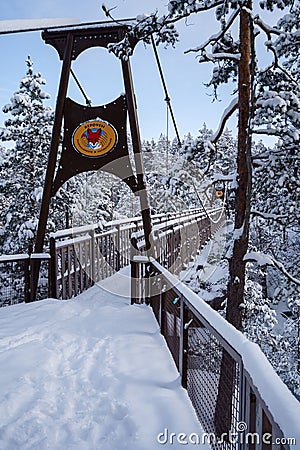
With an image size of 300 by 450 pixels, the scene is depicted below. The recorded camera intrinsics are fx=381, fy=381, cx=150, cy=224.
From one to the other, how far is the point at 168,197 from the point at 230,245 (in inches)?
55.2

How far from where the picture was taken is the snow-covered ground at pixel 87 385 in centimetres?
230

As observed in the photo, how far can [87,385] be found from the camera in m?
2.96

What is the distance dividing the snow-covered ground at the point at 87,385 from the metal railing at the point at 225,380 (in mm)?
144

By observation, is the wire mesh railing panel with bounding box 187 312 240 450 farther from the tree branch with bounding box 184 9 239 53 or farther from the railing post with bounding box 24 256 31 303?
the tree branch with bounding box 184 9 239 53

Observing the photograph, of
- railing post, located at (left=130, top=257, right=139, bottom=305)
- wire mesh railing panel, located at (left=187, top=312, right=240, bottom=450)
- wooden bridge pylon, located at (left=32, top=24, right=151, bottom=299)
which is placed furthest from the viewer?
wooden bridge pylon, located at (left=32, top=24, right=151, bottom=299)

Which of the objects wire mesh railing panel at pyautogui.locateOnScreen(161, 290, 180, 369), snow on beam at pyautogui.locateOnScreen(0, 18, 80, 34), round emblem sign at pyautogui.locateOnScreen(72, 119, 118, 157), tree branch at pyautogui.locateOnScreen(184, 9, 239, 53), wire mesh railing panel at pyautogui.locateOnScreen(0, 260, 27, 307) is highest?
snow on beam at pyautogui.locateOnScreen(0, 18, 80, 34)

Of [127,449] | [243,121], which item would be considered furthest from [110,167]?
[127,449]

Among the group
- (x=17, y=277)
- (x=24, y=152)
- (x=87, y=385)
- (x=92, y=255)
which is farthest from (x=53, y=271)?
(x=24, y=152)

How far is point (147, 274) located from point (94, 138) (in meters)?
2.61

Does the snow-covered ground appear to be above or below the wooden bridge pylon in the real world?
below

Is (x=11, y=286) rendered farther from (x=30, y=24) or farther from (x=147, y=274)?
(x=30, y=24)

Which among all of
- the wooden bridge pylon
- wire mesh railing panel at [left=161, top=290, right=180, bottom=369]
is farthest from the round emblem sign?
wire mesh railing panel at [left=161, top=290, right=180, bottom=369]

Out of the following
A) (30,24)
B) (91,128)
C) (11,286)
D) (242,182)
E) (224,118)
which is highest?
(30,24)

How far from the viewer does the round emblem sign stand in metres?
6.42
